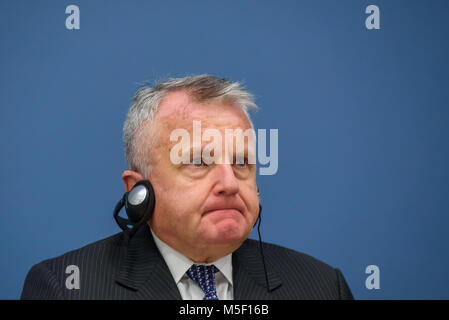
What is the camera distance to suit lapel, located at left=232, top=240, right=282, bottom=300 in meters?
1.63

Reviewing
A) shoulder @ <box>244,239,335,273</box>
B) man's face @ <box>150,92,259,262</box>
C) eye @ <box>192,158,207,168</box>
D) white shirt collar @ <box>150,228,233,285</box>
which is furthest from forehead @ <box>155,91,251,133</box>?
shoulder @ <box>244,239,335,273</box>

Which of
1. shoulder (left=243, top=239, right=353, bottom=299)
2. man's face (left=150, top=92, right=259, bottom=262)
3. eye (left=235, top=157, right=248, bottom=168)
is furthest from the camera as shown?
shoulder (left=243, top=239, right=353, bottom=299)

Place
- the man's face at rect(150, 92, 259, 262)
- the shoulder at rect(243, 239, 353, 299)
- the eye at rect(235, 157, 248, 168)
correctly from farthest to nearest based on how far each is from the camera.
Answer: the shoulder at rect(243, 239, 353, 299) < the eye at rect(235, 157, 248, 168) < the man's face at rect(150, 92, 259, 262)

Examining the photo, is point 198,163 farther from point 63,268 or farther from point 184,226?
point 63,268

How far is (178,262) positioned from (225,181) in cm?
34

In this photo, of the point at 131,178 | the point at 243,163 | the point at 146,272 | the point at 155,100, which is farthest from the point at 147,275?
the point at 155,100

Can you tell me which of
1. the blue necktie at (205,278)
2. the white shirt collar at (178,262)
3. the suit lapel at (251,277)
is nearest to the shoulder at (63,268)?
the white shirt collar at (178,262)

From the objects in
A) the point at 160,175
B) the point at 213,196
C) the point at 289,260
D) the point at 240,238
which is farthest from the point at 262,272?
the point at 160,175

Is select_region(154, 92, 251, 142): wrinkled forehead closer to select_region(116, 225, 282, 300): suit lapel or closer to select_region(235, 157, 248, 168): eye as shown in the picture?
select_region(235, 157, 248, 168): eye

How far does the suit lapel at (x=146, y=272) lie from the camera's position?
153 centimetres

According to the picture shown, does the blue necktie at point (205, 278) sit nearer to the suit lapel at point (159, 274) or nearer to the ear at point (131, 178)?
the suit lapel at point (159, 274)

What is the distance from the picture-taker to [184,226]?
149 cm
